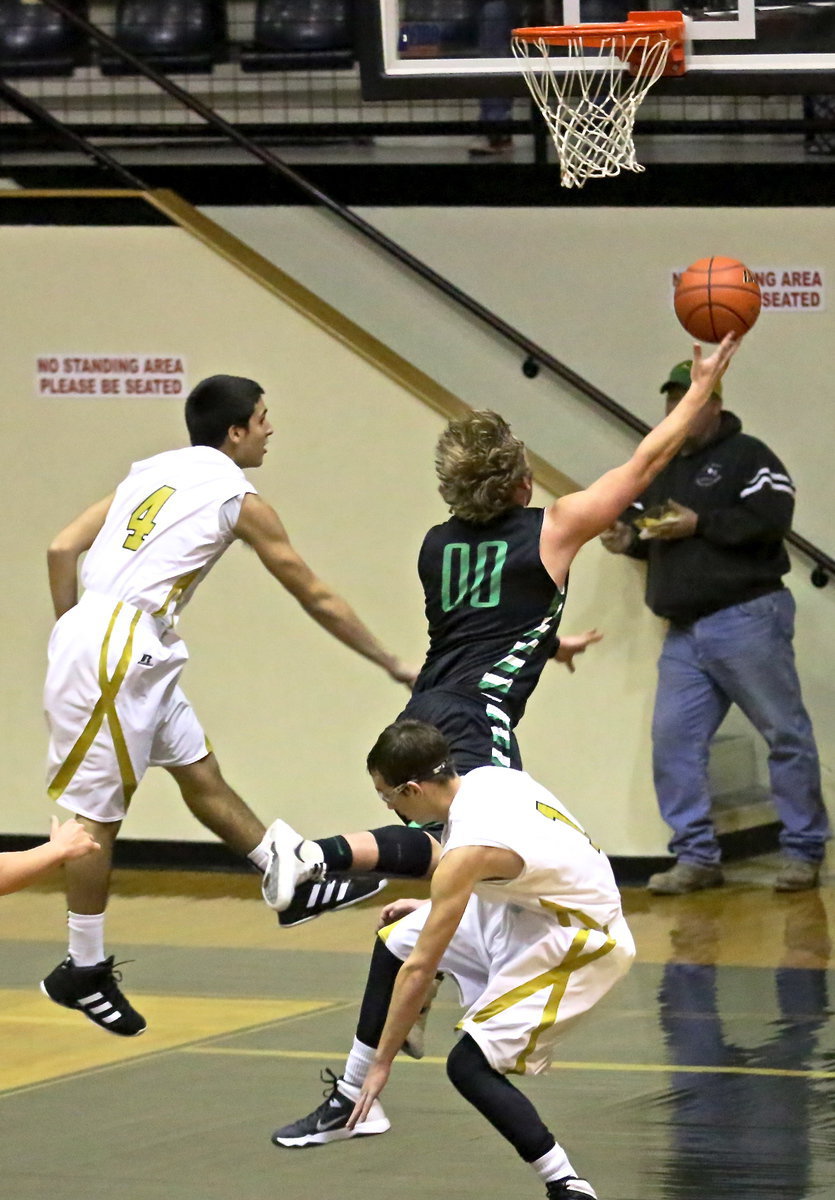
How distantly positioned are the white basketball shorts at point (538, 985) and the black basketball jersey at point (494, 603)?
73cm

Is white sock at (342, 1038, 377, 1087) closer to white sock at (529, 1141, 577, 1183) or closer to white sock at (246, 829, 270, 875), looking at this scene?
white sock at (246, 829, 270, 875)

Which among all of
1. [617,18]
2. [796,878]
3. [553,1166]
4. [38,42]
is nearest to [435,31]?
[617,18]

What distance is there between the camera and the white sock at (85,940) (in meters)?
6.10

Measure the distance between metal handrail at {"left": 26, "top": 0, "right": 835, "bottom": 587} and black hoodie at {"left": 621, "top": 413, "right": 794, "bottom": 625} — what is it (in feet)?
1.08

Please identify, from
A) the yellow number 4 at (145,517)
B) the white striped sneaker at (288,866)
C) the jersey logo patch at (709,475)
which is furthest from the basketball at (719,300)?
the jersey logo patch at (709,475)

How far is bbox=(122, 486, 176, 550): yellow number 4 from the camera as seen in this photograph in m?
6.06

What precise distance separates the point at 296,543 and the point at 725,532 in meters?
2.05

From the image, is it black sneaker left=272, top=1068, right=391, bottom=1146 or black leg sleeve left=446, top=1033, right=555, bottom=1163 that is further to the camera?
black sneaker left=272, top=1068, right=391, bottom=1146

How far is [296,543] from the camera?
9.52m

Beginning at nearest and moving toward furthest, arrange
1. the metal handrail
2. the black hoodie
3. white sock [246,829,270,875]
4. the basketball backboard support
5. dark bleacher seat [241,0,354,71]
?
white sock [246,829,270,875]
the basketball backboard support
the black hoodie
the metal handrail
dark bleacher seat [241,0,354,71]

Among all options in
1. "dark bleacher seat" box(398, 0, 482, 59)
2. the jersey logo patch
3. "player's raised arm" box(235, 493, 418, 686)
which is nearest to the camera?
"player's raised arm" box(235, 493, 418, 686)

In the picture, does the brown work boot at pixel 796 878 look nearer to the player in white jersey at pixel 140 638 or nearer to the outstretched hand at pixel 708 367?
the player in white jersey at pixel 140 638

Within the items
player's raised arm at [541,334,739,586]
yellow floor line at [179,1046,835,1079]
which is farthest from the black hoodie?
player's raised arm at [541,334,739,586]

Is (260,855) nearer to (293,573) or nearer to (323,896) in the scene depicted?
(323,896)
